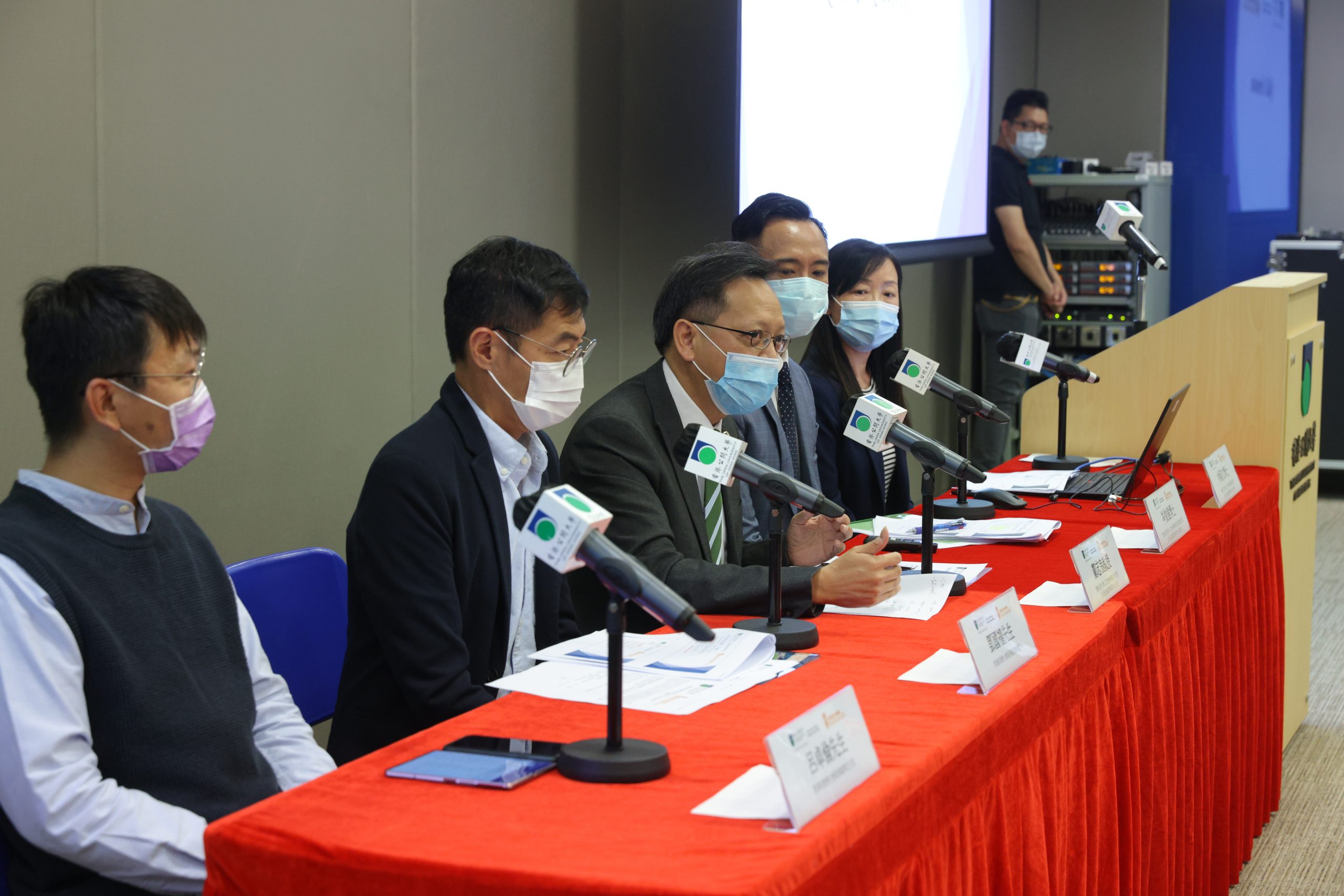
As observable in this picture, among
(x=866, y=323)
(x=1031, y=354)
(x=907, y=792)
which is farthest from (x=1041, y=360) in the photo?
(x=907, y=792)

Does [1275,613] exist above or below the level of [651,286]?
below

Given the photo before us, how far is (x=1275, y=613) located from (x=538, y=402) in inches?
77.8

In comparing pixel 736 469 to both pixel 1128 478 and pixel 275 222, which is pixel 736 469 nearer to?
pixel 275 222

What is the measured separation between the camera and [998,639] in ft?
5.56

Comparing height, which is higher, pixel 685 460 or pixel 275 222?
pixel 275 222

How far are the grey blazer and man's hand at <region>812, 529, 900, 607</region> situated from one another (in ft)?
1.63

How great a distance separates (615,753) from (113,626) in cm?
58

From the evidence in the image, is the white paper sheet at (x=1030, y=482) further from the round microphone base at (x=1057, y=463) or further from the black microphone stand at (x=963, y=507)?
the black microphone stand at (x=963, y=507)

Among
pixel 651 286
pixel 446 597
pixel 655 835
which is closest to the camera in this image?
pixel 655 835

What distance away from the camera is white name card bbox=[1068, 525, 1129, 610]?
2.04m

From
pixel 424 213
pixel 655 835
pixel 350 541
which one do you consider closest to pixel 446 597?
→ pixel 350 541

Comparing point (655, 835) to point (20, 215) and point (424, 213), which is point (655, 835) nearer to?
point (20, 215)

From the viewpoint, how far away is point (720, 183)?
4344 mm

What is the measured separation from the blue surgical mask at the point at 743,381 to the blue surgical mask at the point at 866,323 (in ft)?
3.03
